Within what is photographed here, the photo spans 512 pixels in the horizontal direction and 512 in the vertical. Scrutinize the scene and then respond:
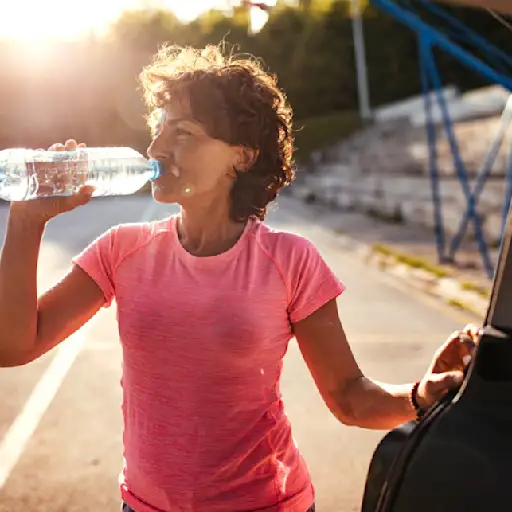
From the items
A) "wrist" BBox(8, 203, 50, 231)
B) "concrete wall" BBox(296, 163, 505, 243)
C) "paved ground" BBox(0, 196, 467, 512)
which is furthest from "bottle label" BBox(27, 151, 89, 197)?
"concrete wall" BBox(296, 163, 505, 243)

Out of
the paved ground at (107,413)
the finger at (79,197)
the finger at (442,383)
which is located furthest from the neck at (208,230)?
the paved ground at (107,413)

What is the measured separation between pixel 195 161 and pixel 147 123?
386 mm

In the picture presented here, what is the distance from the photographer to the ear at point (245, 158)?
6.71ft

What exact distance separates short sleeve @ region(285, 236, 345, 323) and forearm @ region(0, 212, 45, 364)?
53 cm

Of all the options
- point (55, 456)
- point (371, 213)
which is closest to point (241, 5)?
point (55, 456)

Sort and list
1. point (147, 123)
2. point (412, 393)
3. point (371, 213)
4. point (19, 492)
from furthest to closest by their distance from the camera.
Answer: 1. point (371, 213)
2. point (19, 492)
3. point (147, 123)
4. point (412, 393)

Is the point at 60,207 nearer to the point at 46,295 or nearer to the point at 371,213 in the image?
the point at 46,295

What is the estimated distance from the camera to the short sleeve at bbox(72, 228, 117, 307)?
2031mm

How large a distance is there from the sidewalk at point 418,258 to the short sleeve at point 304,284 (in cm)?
498

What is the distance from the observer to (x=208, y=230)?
203 cm

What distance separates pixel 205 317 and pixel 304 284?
22 centimetres

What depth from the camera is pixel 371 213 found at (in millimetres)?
22938

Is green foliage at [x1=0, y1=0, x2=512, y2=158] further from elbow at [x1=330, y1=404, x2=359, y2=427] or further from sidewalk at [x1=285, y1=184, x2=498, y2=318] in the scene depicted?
elbow at [x1=330, y1=404, x2=359, y2=427]

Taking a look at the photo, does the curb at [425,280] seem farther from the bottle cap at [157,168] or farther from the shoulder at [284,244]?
the bottle cap at [157,168]
